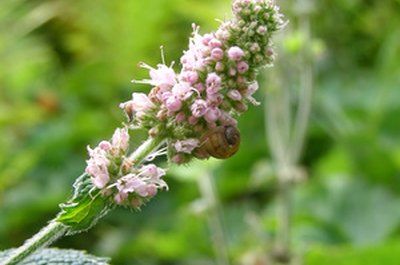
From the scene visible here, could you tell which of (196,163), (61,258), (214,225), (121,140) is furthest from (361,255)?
(121,140)

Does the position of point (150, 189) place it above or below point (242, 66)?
below

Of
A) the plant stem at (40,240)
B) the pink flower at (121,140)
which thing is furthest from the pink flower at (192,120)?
the plant stem at (40,240)

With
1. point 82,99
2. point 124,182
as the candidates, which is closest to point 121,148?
point 124,182

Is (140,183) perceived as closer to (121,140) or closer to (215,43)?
(121,140)

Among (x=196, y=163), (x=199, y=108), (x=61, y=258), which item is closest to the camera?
(x=199, y=108)

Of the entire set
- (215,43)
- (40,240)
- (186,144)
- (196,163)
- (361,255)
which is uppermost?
(196,163)

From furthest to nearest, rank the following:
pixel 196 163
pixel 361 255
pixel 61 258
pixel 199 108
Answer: pixel 196 163, pixel 361 255, pixel 61 258, pixel 199 108

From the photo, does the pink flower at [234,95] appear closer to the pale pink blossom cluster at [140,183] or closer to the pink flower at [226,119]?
the pink flower at [226,119]
